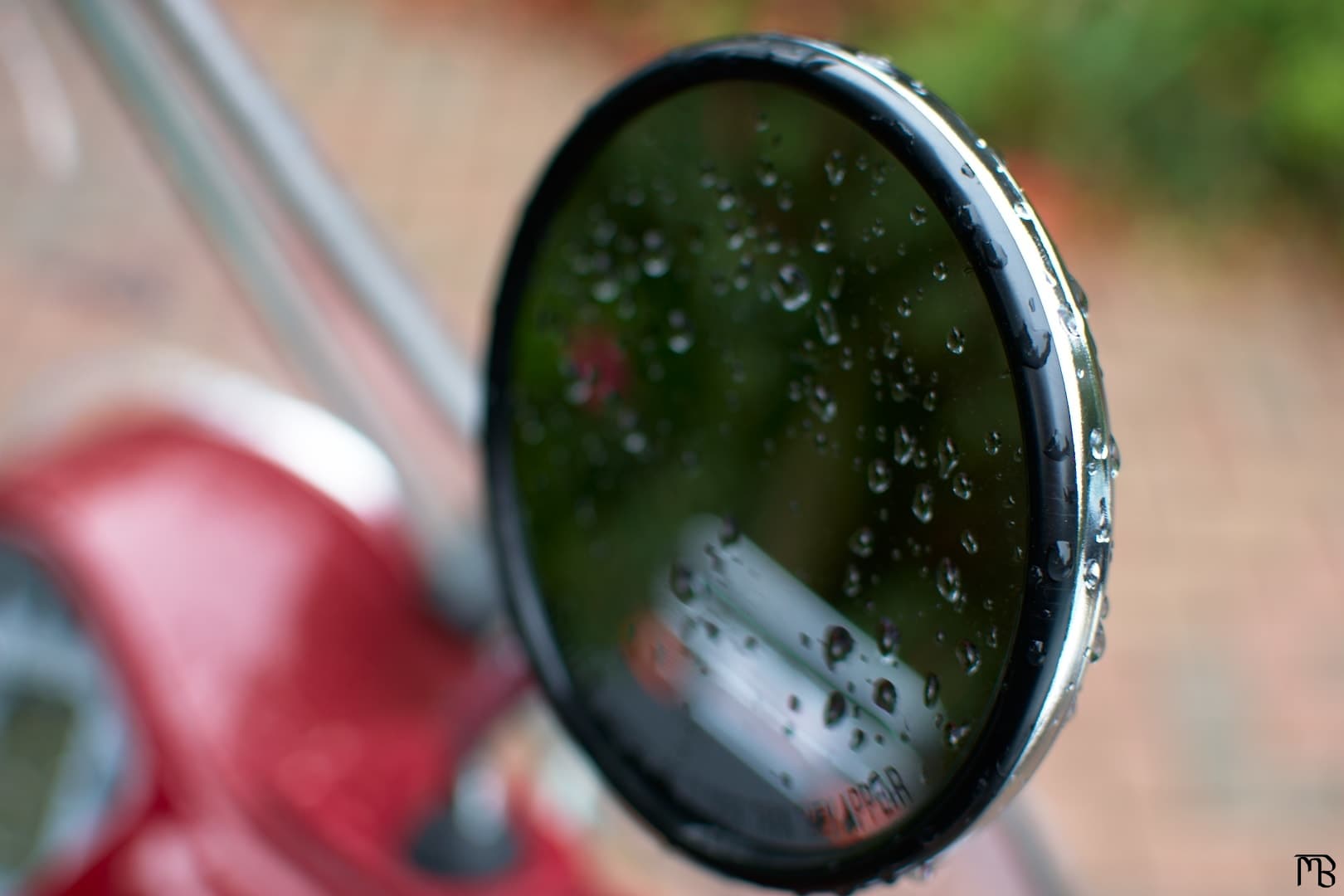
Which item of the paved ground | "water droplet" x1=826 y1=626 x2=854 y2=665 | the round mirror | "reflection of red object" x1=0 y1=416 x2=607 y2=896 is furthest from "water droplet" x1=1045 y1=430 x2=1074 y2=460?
the paved ground

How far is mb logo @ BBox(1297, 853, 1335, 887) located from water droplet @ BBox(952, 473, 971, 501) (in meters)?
0.60

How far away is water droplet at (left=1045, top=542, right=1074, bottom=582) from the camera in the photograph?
0.56 metres

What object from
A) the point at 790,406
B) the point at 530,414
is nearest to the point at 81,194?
the point at 530,414

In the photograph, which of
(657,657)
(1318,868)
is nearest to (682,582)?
(657,657)

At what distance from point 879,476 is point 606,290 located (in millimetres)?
258

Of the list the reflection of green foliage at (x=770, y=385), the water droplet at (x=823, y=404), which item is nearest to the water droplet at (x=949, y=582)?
the reflection of green foliage at (x=770, y=385)

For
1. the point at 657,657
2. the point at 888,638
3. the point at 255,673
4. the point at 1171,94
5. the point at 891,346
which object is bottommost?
the point at 255,673

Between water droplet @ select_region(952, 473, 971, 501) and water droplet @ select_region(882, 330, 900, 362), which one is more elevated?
water droplet @ select_region(882, 330, 900, 362)

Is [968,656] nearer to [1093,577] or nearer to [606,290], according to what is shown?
[1093,577]

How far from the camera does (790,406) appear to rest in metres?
0.76

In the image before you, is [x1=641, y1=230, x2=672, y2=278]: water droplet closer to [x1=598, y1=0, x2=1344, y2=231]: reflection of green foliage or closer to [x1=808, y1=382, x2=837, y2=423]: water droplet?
[x1=808, y1=382, x2=837, y2=423]: water droplet

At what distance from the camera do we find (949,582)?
0.65 m

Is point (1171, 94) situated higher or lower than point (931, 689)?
higher

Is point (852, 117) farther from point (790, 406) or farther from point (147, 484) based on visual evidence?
point (147, 484)
